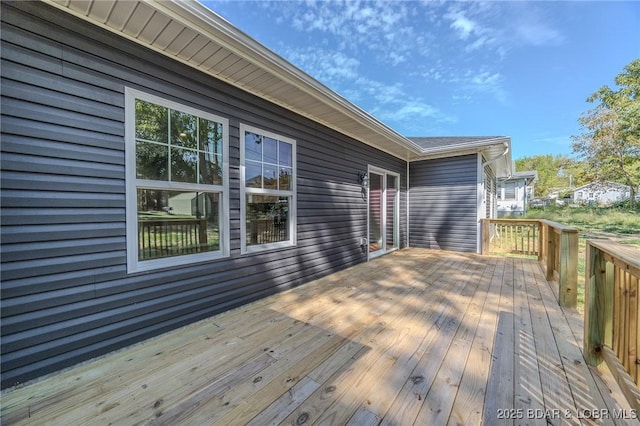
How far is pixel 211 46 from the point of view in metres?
2.23

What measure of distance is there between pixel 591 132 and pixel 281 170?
756 inches

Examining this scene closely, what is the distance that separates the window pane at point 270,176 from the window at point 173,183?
0.63m

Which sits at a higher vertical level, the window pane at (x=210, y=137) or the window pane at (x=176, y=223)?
the window pane at (x=210, y=137)

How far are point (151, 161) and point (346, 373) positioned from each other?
2.41m

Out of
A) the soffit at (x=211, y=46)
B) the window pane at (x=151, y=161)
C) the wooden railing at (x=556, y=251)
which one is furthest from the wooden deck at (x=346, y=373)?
the soffit at (x=211, y=46)

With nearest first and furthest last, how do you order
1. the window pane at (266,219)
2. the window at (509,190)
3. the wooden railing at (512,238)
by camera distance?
the window pane at (266,219) < the wooden railing at (512,238) < the window at (509,190)

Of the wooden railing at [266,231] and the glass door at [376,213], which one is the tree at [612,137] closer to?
the glass door at [376,213]

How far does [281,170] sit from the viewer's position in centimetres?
357

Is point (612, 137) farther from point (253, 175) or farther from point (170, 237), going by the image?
point (170, 237)

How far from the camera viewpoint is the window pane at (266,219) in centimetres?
316

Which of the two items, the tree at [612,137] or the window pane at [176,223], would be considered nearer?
the window pane at [176,223]

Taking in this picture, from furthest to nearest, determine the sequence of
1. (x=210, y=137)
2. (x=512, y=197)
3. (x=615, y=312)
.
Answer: (x=512, y=197), (x=210, y=137), (x=615, y=312)

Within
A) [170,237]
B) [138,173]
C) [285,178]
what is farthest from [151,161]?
[285,178]

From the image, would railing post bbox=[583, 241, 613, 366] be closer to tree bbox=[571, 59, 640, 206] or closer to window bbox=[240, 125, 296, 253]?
window bbox=[240, 125, 296, 253]
